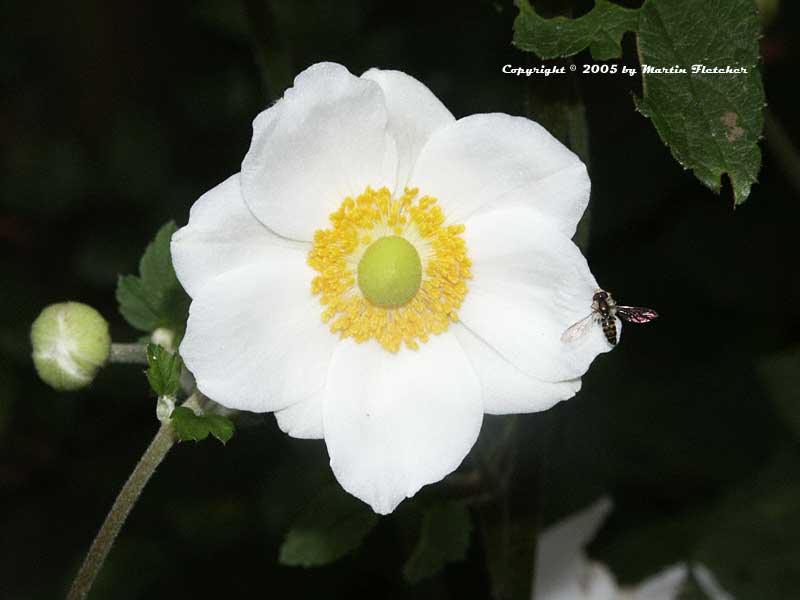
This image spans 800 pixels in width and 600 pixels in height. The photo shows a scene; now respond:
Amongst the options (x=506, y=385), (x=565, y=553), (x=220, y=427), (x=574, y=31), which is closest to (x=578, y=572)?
(x=565, y=553)

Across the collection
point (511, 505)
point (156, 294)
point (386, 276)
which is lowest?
point (511, 505)

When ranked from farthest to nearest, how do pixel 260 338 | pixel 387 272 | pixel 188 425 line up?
pixel 387 272 → pixel 260 338 → pixel 188 425

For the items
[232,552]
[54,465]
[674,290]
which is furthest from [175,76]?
[674,290]

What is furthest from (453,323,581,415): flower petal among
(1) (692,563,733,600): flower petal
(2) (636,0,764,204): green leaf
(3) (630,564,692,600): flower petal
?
(1) (692,563,733,600): flower petal

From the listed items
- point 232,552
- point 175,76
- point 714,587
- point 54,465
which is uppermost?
point 175,76

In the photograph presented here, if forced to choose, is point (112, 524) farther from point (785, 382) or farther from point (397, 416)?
point (785, 382)

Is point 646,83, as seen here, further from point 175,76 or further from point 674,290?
point 175,76

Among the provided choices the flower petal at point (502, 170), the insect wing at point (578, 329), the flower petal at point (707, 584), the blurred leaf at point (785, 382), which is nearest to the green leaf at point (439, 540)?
Answer: the insect wing at point (578, 329)

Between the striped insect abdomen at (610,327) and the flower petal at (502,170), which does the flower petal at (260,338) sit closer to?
the flower petal at (502,170)

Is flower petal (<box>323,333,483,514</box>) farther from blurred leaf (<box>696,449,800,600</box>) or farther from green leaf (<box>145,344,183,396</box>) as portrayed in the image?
blurred leaf (<box>696,449,800,600</box>)
